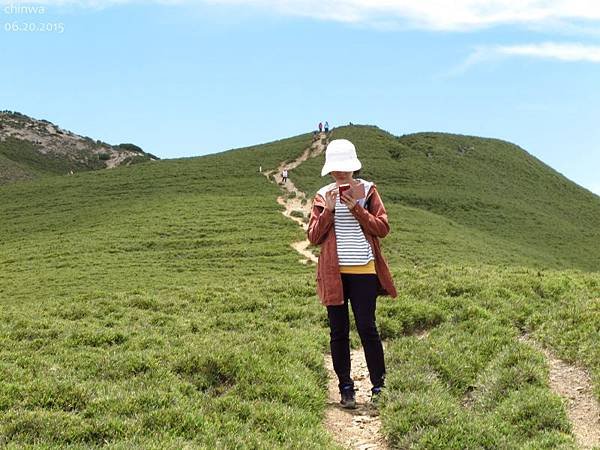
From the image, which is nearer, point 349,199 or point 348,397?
point 349,199

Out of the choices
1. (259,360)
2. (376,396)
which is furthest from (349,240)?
(259,360)

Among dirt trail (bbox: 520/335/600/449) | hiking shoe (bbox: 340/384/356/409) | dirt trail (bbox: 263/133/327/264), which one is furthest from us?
dirt trail (bbox: 263/133/327/264)

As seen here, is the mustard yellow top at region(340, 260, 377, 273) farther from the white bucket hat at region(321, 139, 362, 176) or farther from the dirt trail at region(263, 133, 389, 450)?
the dirt trail at region(263, 133, 389, 450)

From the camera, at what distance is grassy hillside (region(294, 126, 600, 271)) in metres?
42.4

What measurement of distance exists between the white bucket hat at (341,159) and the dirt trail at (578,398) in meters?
4.53

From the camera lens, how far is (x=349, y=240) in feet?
28.0

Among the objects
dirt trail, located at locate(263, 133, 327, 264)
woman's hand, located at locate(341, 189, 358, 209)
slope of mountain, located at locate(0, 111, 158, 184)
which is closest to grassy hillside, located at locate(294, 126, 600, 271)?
dirt trail, located at locate(263, 133, 327, 264)

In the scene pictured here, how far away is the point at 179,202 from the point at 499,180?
45952mm

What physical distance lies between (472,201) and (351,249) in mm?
59180

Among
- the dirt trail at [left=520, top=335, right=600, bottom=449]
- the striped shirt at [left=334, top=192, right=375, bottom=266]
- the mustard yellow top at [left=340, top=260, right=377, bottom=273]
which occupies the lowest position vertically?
the dirt trail at [left=520, top=335, right=600, bottom=449]

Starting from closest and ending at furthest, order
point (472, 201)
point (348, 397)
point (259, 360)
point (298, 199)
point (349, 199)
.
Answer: point (349, 199) < point (348, 397) < point (259, 360) < point (298, 199) < point (472, 201)

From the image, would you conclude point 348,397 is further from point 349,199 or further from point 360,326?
point 349,199

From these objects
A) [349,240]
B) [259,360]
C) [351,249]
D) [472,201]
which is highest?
[349,240]

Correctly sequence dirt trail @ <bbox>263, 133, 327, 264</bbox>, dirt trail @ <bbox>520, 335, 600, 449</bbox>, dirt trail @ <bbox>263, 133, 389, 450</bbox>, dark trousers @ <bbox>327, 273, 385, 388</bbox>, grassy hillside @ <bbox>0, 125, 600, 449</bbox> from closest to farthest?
grassy hillside @ <bbox>0, 125, 600, 449</bbox> < dirt trail @ <bbox>520, 335, 600, 449</bbox> < dirt trail @ <bbox>263, 133, 389, 450</bbox> < dark trousers @ <bbox>327, 273, 385, 388</bbox> < dirt trail @ <bbox>263, 133, 327, 264</bbox>
